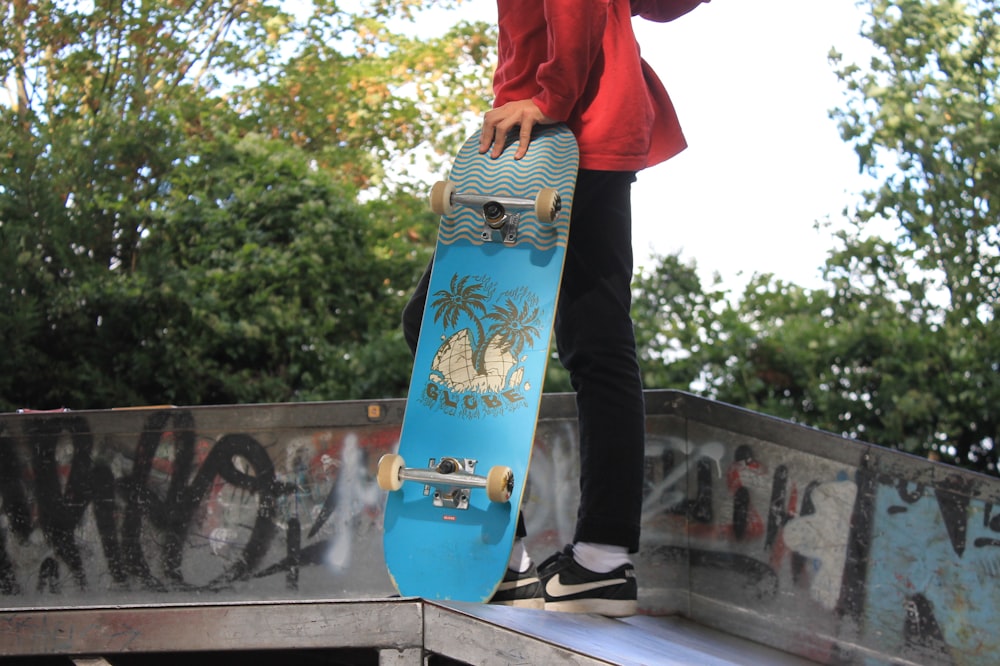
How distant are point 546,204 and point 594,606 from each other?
0.85 m

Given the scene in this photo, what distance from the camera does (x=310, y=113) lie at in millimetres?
8406

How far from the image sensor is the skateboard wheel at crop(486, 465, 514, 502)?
75.6 inches

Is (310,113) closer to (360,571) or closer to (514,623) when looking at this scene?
(360,571)

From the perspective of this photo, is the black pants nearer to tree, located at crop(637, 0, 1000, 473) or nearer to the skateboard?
the skateboard

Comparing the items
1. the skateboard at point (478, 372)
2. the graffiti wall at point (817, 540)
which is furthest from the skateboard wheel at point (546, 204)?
the graffiti wall at point (817, 540)

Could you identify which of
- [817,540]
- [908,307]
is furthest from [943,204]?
[817,540]

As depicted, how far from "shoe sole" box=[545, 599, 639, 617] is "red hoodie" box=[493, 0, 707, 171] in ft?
3.07

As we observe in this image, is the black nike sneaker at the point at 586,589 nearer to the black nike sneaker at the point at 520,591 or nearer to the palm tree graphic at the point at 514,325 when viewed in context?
the black nike sneaker at the point at 520,591

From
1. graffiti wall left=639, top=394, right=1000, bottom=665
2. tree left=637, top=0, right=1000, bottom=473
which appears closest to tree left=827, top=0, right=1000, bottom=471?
tree left=637, top=0, right=1000, bottom=473

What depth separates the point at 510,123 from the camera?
2.23 metres

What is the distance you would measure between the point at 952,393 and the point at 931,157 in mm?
1410

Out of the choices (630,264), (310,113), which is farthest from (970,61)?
(310,113)

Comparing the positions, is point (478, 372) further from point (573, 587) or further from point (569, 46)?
point (569, 46)

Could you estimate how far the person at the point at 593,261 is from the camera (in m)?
2.07
